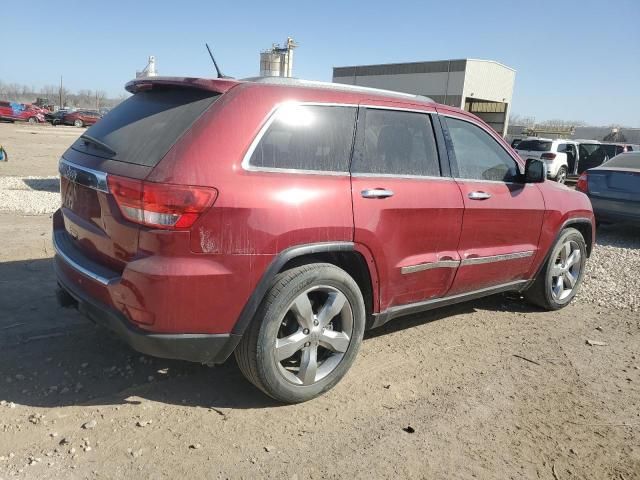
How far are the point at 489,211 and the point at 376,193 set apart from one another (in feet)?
4.04

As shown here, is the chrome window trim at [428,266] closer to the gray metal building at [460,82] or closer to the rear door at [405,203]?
the rear door at [405,203]

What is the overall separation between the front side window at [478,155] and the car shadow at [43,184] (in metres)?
8.33

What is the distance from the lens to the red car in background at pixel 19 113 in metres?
39.0

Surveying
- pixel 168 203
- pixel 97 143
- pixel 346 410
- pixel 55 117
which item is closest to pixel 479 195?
pixel 346 410

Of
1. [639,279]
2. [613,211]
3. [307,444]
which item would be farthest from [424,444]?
[613,211]

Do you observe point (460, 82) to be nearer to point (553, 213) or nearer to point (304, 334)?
point (553, 213)

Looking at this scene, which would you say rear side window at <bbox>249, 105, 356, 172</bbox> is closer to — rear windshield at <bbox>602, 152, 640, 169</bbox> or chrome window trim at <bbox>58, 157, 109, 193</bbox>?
chrome window trim at <bbox>58, 157, 109, 193</bbox>

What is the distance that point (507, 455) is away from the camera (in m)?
2.77

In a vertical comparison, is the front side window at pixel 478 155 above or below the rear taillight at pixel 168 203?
above

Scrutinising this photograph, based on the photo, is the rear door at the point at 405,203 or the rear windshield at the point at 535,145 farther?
the rear windshield at the point at 535,145

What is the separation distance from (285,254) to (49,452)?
4.92 ft

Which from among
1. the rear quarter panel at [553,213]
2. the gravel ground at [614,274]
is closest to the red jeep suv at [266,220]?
the rear quarter panel at [553,213]

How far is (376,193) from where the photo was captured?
3230 mm

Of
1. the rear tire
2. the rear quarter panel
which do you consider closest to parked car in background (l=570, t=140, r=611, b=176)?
the rear tire
